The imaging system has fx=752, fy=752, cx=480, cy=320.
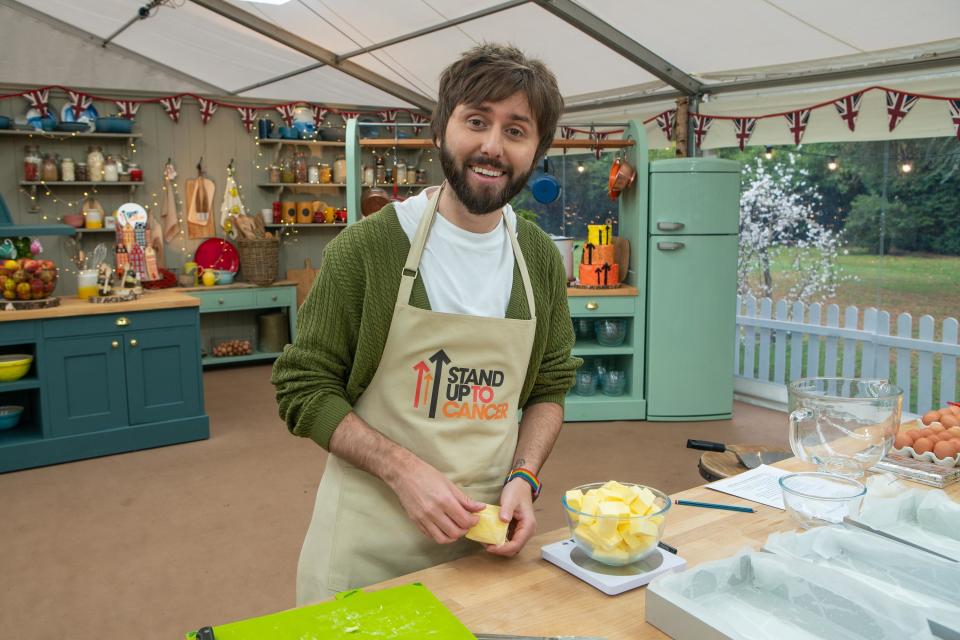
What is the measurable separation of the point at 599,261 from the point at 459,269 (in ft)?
13.0

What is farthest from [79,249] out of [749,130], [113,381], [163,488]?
[749,130]

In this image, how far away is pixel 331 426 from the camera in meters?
1.37

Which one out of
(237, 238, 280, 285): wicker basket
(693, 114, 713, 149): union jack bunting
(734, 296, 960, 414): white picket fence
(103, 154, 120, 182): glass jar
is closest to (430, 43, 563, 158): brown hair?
(734, 296, 960, 414): white picket fence

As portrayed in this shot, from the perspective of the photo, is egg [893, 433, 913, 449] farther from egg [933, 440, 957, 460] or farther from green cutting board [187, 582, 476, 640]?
green cutting board [187, 582, 476, 640]

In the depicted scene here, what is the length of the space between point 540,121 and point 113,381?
4.09 metres

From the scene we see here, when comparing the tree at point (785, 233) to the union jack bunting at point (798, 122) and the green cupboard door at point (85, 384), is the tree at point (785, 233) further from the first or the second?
the green cupboard door at point (85, 384)

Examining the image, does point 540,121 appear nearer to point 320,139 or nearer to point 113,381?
point 113,381

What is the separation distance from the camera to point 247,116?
752 cm

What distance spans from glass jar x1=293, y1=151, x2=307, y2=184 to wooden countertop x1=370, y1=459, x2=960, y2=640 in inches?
270

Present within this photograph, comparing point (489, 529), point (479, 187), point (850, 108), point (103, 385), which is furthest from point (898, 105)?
point (103, 385)

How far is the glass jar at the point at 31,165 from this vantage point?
641 cm

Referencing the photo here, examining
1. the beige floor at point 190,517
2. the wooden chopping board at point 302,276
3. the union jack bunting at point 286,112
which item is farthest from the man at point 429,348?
the union jack bunting at point 286,112

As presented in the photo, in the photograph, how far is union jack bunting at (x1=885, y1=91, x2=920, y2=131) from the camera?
177 inches

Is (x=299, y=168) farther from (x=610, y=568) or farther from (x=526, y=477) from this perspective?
(x=610, y=568)
